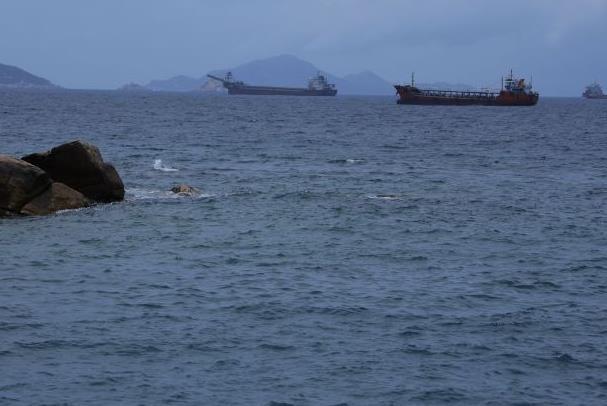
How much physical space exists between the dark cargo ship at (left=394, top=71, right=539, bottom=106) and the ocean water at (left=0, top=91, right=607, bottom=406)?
13374cm

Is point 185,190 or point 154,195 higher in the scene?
point 185,190

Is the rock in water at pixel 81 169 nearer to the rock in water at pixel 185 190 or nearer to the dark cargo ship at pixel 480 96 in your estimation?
the rock in water at pixel 185 190

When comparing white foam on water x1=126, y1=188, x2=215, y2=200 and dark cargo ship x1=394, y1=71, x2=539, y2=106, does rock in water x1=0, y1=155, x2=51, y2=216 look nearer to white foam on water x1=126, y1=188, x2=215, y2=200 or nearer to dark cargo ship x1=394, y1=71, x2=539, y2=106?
white foam on water x1=126, y1=188, x2=215, y2=200

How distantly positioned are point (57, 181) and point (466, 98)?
155m

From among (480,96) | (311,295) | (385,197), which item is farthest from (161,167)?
(480,96)

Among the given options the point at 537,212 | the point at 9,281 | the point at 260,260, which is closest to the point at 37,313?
the point at 9,281

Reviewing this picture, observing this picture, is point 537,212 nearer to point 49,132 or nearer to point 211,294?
point 211,294

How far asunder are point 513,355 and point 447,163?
40.8 meters

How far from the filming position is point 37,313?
68.7ft

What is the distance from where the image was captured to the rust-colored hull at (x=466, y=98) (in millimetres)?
177875

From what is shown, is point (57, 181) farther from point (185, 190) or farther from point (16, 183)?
point (185, 190)

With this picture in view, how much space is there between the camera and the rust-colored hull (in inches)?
7003

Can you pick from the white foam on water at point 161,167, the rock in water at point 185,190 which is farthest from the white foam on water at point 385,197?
the white foam on water at point 161,167

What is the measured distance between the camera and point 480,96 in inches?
7151
